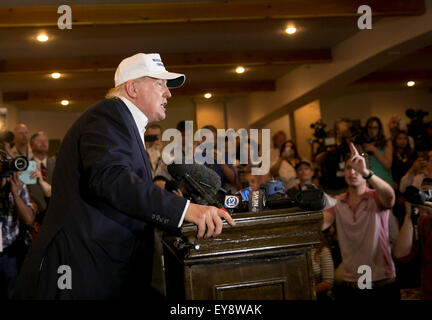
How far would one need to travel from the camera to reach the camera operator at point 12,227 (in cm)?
282

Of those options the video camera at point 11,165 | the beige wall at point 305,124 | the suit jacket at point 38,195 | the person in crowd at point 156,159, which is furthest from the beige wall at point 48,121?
the video camera at point 11,165

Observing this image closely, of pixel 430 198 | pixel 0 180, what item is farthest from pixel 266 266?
pixel 0 180

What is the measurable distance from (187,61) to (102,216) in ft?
16.6

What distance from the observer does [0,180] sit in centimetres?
290

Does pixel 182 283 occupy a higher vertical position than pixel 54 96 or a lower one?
lower

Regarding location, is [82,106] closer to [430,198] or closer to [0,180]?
[0,180]

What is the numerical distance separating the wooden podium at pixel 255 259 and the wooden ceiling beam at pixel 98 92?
6.59 metres

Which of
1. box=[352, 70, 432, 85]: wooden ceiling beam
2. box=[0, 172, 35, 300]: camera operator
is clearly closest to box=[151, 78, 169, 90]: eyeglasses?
box=[0, 172, 35, 300]: camera operator

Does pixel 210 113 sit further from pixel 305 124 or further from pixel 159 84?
pixel 159 84

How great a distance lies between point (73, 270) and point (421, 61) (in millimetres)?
8023

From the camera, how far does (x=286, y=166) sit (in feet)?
17.1

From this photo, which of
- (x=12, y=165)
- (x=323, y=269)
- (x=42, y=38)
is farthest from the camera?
(x=42, y=38)

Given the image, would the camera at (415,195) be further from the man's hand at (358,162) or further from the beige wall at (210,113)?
the beige wall at (210,113)

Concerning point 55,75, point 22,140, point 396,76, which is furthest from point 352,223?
point 396,76
